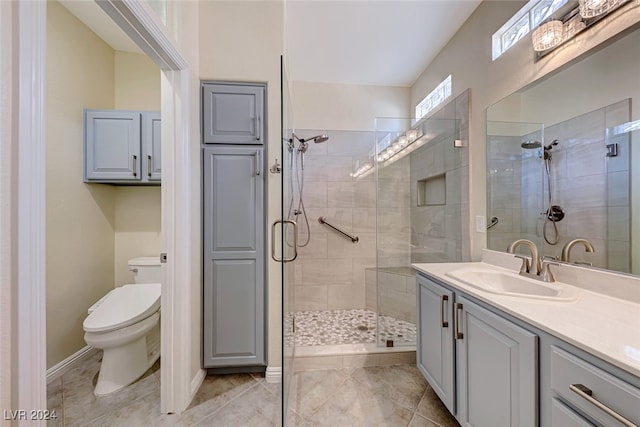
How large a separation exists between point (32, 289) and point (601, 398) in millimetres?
1577

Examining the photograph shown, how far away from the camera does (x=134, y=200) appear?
230 cm

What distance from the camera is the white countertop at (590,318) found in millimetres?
646

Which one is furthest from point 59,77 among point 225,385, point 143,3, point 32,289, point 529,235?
point 529,235

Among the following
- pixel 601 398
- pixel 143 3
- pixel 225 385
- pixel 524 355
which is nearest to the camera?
pixel 601 398

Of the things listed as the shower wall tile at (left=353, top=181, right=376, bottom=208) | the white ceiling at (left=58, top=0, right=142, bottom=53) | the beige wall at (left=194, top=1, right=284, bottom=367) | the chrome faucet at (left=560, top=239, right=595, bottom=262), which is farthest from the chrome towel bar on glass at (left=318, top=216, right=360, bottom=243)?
the white ceiling at (left=58, top=0, right=142, bottom=53)

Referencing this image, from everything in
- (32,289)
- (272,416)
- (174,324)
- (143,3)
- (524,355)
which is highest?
(143,3)

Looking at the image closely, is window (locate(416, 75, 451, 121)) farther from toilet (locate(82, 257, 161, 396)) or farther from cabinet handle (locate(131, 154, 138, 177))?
toilet (locate(82, 257, 161, 396))

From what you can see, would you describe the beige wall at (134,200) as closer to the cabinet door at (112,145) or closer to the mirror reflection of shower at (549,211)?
the cabinet door at (112,145)

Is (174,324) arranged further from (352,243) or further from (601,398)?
(352,243)

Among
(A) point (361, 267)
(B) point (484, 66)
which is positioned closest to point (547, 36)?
(B) point (484, 66)

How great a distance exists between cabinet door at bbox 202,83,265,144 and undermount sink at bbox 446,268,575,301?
161 centimetres

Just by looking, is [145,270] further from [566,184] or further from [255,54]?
[566,184]

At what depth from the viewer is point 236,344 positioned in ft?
5.72

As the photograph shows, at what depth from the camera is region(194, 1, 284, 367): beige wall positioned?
1.74m
